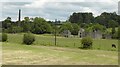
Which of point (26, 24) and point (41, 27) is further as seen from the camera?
point (41, 27)

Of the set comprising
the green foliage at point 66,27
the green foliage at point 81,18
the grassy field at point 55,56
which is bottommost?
the grassy field at point 55,56

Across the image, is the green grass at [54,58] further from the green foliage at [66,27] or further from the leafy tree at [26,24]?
the green foliage at [66,27]

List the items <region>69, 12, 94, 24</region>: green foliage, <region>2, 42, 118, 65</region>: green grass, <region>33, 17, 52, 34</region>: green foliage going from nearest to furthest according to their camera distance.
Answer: <region>2, 42, 118, 65</region>: green grass, <region>33, 17, 52, 34</region>: green foliage, <region>69, 12, 94, 24</region>: green foliage

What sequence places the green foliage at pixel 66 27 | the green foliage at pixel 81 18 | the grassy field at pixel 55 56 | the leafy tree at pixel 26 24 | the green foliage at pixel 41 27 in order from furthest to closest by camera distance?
the green foliage at pixel 81 18, the green foliage at pixel 66 27, the green foliage at pixel 41 27, the leafy tree at pixel 26 24, the grassy field at pixel 55 56

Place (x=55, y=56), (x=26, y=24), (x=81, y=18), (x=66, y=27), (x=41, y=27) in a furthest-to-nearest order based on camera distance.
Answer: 1. (x=81, y=18)
2. (x=66, y=27)
3. (x=41, y=27)
4. (x=26, y=24)
5. (x=55, y=56)

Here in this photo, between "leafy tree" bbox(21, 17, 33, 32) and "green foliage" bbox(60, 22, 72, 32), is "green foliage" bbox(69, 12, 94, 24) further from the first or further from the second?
"leafy tree" bbox(21, 17, 33, 32)

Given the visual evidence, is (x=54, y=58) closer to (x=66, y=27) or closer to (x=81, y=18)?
(x=66, y=27)

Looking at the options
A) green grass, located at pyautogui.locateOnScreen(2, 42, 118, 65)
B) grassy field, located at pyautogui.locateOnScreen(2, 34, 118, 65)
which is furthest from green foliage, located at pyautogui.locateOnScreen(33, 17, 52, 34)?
green grass, located at pyautogui.locateOnScreen(2, 42, 118, 65)

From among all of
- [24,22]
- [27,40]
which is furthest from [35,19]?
[27,40]

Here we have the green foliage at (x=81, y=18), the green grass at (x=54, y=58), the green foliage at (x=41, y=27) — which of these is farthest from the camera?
the green foliage at (x=81, y=18)

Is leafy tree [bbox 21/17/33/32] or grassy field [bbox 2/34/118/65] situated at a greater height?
leafy tree [bbox 21/17/33/32]

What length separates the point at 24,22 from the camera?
100438mm

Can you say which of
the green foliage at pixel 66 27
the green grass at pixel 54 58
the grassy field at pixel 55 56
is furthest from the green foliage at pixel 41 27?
the green grass at pixel 54 58

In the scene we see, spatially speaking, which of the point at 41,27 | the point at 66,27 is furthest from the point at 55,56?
the point at 66,27
